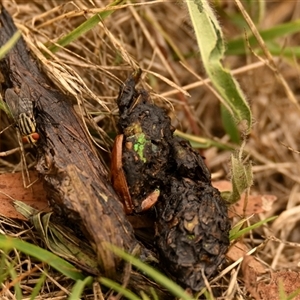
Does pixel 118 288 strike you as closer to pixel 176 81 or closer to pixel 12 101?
pixel 12 101

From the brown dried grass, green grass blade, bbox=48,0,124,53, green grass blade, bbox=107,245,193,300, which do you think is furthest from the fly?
green grass blade, bbox=107,245,193,300

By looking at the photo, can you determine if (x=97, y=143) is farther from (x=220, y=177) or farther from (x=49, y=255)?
(x=220, y=177)

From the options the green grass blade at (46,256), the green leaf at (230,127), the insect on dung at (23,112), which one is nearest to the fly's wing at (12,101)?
the insect on dung at (23,112)

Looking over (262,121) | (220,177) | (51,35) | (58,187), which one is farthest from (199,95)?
(58,187)

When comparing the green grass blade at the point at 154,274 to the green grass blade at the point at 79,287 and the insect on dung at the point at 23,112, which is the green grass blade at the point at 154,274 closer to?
the green grass blade at the point at 79,287

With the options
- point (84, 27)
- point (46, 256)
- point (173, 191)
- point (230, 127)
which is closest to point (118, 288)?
point (46, 256)

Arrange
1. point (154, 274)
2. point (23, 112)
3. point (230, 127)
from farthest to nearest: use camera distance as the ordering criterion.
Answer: point (230, 127)
point (23, 112)
point (154, 274)
